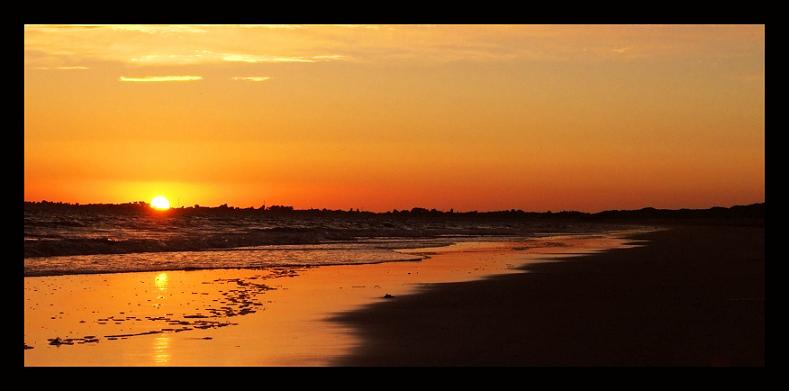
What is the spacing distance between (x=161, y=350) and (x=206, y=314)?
3.77 m

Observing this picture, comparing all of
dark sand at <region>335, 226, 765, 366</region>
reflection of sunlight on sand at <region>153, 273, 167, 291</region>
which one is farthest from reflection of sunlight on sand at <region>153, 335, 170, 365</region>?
reflection of sunlight on sand at <region>153, 273, 167, 291</region>

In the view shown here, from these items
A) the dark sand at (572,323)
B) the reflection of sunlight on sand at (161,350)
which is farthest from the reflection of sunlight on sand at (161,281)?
the reflection of sunlight on sand at (161,350)

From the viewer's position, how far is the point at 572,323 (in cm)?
1423

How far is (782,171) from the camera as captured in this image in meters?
7.09

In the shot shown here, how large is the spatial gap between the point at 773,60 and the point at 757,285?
1438 centimetres

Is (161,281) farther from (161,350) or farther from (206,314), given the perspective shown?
(161,350)

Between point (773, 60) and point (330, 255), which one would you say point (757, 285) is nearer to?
point (773, 60)

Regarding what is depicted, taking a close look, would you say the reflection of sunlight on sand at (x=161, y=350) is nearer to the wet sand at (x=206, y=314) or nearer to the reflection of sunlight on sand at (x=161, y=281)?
the wet sand at (x=206, y=314)

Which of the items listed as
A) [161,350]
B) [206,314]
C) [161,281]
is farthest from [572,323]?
[161,281]

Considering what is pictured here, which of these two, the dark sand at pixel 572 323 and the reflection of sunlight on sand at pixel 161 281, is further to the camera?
the reflection of sunlight on sand at pixel 161 281

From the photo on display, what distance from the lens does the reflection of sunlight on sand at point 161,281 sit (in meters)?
20.6

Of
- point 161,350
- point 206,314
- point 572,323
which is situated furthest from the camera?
point 206,314

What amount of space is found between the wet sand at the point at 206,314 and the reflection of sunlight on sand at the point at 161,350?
1 centimetres
